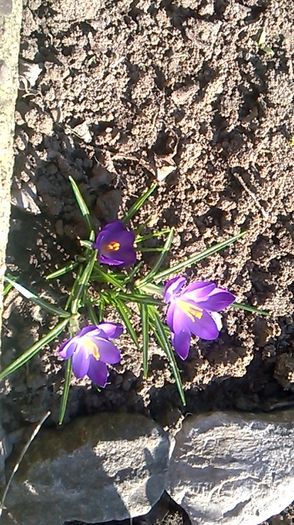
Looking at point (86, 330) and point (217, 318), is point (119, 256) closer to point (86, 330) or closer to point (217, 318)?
point (86, 330)

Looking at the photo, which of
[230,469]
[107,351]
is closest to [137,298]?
[107,351]

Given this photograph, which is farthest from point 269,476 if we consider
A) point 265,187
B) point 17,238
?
point 17,238

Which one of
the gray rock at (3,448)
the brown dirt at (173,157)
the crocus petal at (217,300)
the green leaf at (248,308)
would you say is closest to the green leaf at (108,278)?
the brown dirt at (173,157)

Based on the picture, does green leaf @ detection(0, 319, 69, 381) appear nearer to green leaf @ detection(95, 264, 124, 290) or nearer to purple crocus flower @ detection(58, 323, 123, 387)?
purple crocus flower @ detection(58, 323, 123, 387)

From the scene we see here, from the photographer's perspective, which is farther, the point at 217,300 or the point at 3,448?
the point at 3,448

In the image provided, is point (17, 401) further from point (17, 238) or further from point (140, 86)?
point (140, 86)
